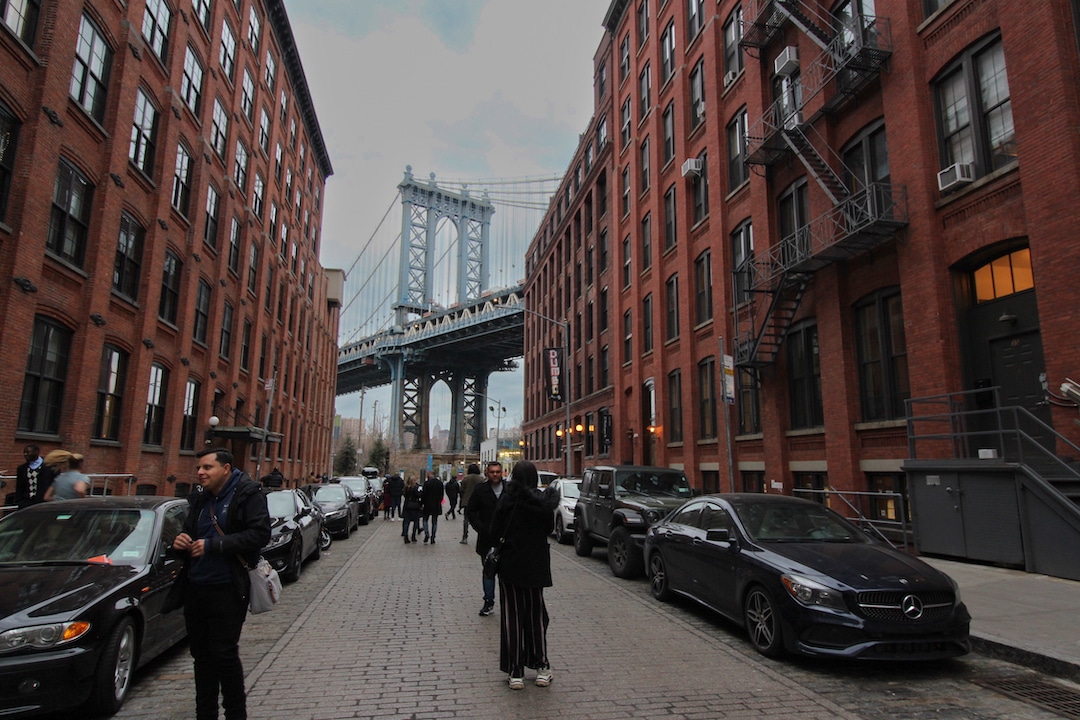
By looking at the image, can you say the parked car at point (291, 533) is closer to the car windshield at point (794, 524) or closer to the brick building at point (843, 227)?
the car windshield at point (794, 524)

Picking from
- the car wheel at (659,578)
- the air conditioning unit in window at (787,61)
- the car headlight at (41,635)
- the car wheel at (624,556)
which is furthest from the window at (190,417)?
the air conditioning unit in window at (787,61)

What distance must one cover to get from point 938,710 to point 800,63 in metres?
16.8

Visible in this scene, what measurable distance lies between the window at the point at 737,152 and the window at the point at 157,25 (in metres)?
16.7

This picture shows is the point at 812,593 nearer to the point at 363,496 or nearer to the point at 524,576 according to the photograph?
the point at 524,576

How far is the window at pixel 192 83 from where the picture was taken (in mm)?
20203

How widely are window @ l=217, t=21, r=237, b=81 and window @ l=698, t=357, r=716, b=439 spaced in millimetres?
19941

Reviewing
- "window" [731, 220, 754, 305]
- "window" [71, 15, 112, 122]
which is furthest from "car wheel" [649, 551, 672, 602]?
"window" [71, 15, 112, 122]

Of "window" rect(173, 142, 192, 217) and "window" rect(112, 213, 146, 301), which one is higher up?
"window" rect(173, 142, 192, 217)

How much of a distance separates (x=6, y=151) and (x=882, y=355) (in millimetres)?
17604

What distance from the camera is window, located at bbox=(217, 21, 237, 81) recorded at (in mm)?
24003

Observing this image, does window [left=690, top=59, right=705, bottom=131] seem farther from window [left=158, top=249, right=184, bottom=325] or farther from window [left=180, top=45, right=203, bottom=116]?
window [left=158, top=249, right=184, bottom=325]

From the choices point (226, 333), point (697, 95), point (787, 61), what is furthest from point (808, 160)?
point (226, 333)

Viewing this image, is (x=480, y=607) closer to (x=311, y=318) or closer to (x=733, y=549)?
(x=733, y=549)

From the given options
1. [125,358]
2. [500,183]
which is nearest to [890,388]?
[125,358]
